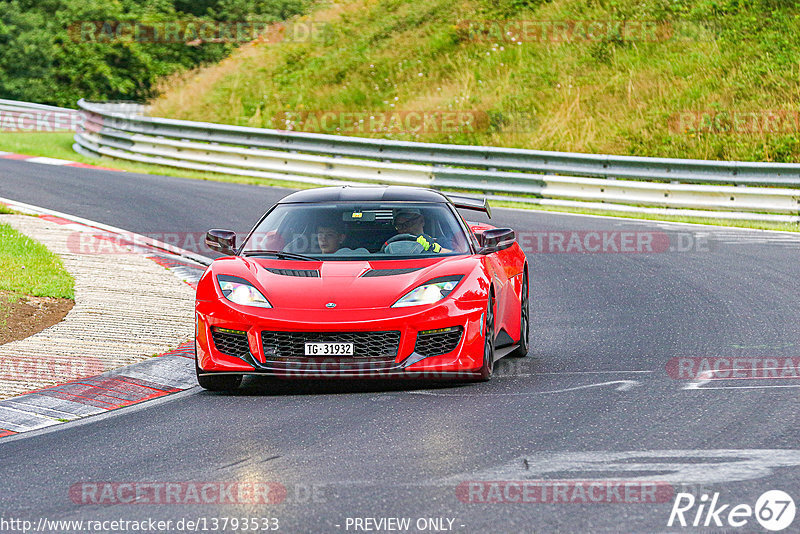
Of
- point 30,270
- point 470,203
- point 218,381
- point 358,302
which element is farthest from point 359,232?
point 30,270

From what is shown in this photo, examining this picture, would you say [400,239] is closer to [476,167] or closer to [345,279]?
[345,279]

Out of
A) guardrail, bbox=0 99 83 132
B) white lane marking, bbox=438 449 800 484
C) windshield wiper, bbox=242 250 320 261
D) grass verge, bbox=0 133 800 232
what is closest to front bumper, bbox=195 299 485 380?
windshield wiper, bbox=242 250 320 261

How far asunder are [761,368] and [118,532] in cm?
509

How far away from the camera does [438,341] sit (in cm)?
773

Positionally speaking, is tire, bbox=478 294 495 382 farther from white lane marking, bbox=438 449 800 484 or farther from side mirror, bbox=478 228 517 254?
white lane marking, bbox=438 449 800 484

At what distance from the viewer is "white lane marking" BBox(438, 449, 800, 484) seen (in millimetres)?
5465

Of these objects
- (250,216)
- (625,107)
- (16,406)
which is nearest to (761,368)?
(16,406)

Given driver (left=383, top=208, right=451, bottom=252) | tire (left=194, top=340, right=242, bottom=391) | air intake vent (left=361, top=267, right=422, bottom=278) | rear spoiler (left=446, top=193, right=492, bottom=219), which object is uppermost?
rear spoiler (left=446, top=193, right=492, bottom=219)

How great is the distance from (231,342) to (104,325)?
2.69 m

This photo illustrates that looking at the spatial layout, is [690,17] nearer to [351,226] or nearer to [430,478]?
[351,226]

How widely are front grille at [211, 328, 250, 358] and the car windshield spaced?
0.92 metres

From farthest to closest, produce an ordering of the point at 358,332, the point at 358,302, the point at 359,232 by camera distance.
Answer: the point at 359,232 < the point at 358,302 < the point at 358,332

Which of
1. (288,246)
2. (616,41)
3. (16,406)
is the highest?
(616,41)

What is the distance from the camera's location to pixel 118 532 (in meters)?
4.90
